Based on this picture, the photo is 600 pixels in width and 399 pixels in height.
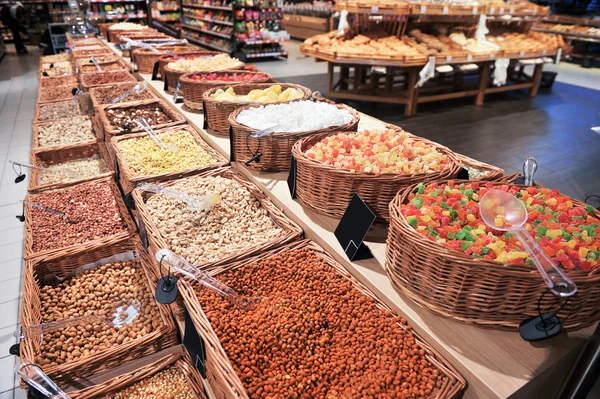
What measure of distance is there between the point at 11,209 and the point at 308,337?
10.9ft

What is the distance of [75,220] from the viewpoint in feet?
7.45

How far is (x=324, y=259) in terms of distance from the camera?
60.5 inches

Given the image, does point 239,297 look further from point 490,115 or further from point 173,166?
point 490,115

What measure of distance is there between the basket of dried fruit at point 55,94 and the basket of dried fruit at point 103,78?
14.3 inches

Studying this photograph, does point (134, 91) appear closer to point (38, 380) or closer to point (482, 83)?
point (38, 380)

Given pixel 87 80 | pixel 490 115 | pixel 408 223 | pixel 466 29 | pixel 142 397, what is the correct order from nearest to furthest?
pixel 408 223
pixel 142 397
pixel 87 80
pixel 490 115
pixel 466 29

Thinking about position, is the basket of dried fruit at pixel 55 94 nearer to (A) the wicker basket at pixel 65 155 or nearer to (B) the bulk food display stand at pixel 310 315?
(A) the wicker basket at pixel 65 155

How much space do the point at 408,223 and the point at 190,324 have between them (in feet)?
2.53

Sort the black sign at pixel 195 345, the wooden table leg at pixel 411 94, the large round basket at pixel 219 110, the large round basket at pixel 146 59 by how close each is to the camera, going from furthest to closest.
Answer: the wooden table leg at pixel 411 94
the large round basket at pixel 146 59
the large round basket at pixel 219 110
the black sign at pixel 195 345

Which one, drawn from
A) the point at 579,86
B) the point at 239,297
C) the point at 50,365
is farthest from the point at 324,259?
the point at 579,86

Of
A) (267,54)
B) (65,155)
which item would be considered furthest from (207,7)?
(65,155)

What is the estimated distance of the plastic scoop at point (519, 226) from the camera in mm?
925

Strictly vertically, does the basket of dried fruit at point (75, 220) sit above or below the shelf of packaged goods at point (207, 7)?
below

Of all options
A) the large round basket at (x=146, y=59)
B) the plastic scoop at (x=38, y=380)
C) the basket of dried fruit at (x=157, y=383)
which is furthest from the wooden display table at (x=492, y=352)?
the large round basket at (x=146, y=59)
